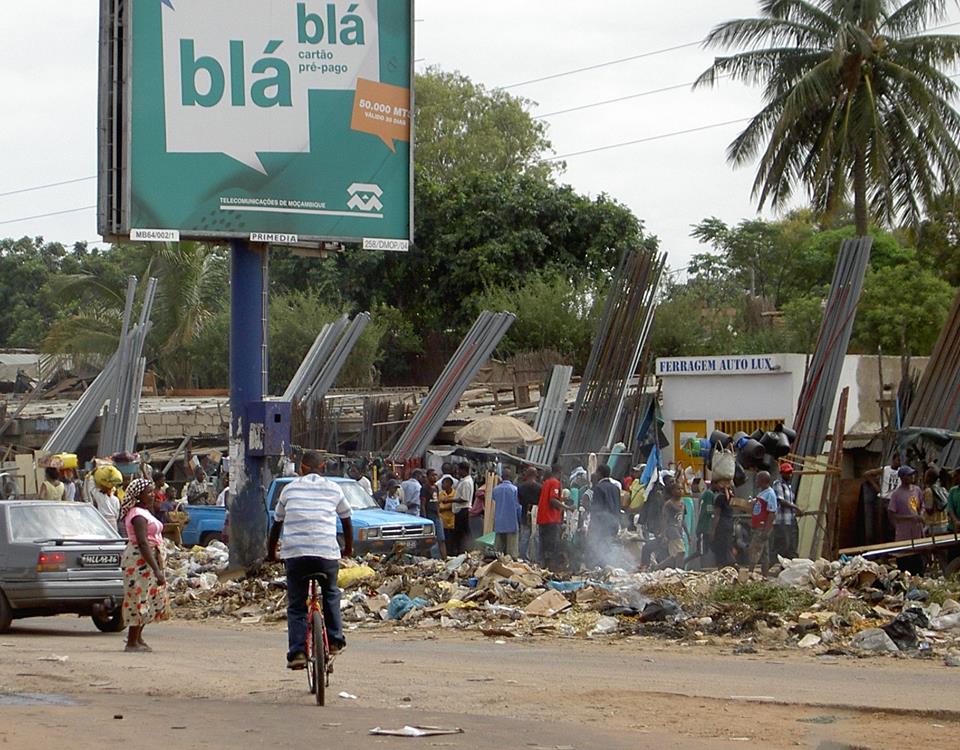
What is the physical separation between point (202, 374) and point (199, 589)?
33269 millimetres

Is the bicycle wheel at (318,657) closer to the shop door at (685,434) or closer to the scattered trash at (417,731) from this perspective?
the scattered trash at (417,731)

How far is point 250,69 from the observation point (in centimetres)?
2186

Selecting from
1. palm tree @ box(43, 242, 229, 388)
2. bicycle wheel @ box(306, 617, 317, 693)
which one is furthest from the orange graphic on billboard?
palm tree @ box(43, 242, 229, 388)

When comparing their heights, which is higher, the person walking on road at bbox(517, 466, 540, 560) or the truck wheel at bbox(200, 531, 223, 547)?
the person walking on road at bbox(517, 466, 540, 560)

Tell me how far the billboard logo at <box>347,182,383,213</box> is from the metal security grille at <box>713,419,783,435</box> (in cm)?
1231

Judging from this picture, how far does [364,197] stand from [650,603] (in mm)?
9154

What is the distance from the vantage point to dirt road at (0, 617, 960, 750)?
337 inches

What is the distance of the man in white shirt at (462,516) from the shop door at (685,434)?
8.34 metres

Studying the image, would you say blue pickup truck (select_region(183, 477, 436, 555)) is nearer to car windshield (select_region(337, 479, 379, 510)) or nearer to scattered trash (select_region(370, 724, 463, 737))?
car windshield (select_region(337, 479, 379, 510))

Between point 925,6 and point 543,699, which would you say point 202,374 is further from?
point 543,699

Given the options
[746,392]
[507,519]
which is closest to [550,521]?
[507,519]

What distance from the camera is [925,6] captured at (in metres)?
39.9

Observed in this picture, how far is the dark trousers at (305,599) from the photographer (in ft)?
32.8

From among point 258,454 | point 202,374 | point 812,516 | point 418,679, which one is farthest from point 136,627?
point 202,374
